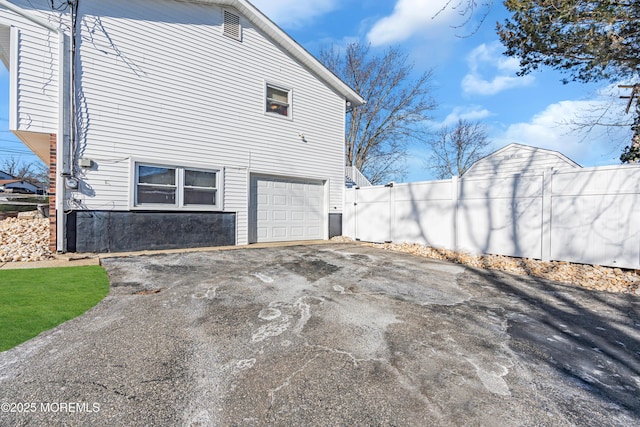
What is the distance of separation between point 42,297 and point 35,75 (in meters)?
5.09

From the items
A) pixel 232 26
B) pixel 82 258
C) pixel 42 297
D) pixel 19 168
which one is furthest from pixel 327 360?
pixel 19 168

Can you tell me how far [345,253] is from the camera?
25.3ft

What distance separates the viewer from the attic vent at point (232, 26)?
852cm

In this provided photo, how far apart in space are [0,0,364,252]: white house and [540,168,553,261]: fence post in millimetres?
6162

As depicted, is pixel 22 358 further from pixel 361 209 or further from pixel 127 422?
pixel 361 209

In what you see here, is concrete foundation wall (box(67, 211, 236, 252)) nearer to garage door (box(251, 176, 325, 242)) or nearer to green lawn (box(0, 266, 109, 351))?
garage door (box(251, 176, 325, 242))

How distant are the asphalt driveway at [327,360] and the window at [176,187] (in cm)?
326

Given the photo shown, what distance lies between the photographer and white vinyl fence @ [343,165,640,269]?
554 centimetres

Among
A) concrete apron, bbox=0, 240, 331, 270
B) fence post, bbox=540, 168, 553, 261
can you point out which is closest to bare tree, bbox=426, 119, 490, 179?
fence post, bbox=540, 168, 553, 261

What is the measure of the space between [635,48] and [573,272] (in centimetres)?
544

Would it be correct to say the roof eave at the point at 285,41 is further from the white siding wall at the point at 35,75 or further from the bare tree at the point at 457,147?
the bare tree at the point at 457,147

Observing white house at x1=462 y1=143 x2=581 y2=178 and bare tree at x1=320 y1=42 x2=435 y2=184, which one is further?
bare tree at x1=320 y1=42 x2=435 y2=184

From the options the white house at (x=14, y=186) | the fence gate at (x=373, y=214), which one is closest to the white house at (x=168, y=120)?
the fence gate at (x=373, y=214)

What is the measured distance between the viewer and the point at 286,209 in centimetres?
967
